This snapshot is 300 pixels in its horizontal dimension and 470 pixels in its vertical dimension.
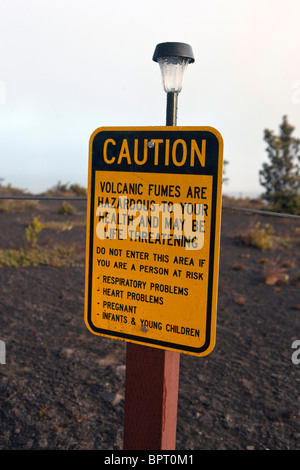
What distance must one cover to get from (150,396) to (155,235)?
2.10ft

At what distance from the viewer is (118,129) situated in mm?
1548

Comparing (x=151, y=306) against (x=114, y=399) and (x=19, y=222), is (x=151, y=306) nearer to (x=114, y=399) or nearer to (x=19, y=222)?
(x=114, y=399)

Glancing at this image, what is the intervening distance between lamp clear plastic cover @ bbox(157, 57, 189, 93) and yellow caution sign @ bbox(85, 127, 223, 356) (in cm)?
20

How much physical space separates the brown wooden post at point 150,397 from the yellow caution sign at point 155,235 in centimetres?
11

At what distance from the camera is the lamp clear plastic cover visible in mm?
1542

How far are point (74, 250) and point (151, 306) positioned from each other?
827 cm

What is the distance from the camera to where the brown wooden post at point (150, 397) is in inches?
62.4
